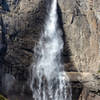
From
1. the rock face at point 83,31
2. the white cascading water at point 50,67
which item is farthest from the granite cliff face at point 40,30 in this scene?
the white cascading water at point 50,67

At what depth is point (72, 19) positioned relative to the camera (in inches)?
639

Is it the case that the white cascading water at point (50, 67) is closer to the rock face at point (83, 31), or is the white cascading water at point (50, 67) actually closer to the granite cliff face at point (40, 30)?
the granite cliff face at point (40, 30)

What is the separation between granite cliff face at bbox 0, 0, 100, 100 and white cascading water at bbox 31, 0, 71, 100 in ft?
1.68

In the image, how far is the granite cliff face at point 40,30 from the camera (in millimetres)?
15578

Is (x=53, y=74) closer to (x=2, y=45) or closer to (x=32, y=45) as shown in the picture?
(x=32, y=45)

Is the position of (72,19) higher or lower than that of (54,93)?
higher

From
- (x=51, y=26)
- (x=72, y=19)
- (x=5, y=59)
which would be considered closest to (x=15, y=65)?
(x=5, y=59)

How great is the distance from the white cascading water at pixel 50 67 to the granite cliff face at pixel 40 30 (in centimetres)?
51

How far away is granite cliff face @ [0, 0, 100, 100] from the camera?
1558 centimetres

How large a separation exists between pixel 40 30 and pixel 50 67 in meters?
3.14

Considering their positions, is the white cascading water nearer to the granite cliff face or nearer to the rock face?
the granite cliff face

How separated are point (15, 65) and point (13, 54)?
3.06 feet

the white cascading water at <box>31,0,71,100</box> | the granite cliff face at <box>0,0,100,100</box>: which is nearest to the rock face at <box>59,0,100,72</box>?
the granite cliff face at <box>0,0,100,100</box>

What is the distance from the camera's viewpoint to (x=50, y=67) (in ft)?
54.6
